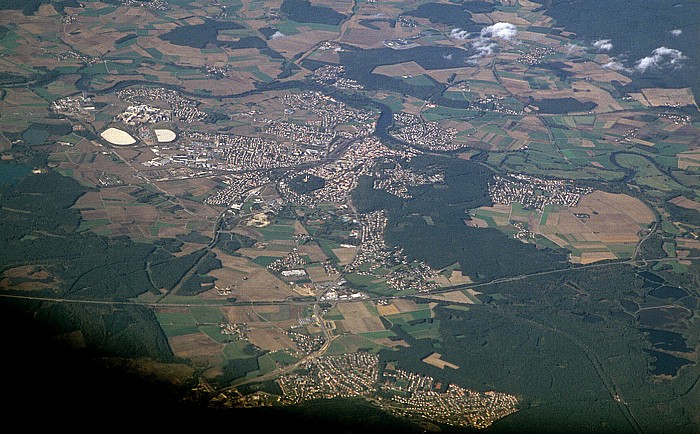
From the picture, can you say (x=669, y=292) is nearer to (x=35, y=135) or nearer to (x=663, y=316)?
(x=663, y=316)

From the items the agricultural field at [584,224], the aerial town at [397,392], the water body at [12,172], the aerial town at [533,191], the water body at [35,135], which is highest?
the aerial town at [397,392]

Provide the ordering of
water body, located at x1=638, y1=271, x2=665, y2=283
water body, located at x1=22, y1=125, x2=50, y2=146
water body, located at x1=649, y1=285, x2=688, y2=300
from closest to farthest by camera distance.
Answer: water body, located at x1=649, y1=285, x2=688, y2=300 → water body, located at x1=638, y1=271, x2=665, y2=283 → water body, located at x1=22, y1=125, x2=50, y2=146

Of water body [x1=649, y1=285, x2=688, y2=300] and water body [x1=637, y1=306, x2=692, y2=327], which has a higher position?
water body [x1=637, y1=306, x2=692, y2=327]

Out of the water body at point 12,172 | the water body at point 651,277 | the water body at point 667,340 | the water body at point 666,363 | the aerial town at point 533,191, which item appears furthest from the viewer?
the aerial town at point 533,191

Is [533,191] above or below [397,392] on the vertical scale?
below

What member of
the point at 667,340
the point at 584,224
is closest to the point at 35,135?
the point at 584,224

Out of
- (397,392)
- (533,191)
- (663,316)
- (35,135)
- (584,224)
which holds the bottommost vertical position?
(533,191)

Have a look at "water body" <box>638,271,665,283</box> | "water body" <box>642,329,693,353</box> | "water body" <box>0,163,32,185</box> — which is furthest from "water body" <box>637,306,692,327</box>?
"water body" <box>0,163,32,185</box>

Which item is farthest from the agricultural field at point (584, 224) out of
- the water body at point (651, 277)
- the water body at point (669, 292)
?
the water body at point (669, 292)

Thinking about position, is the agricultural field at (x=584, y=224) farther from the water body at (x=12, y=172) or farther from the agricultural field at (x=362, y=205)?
the water body at (x=12, y=172)

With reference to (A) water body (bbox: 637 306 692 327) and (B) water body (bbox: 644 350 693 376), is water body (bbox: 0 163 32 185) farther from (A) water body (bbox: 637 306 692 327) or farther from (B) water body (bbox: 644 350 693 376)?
(B) water body (bbox: 644 350 693 376)

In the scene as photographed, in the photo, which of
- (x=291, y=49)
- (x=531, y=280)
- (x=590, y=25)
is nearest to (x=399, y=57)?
(x=291, y=49)

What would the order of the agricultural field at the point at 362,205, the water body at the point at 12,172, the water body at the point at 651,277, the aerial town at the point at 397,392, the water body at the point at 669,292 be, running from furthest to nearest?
the water body at the point at 12,172 → the water body at the point at 651,277 → the water body at the point at 669,292 → the agricultural field at the point at 362,205 → the aerial town at the point at 397,392
